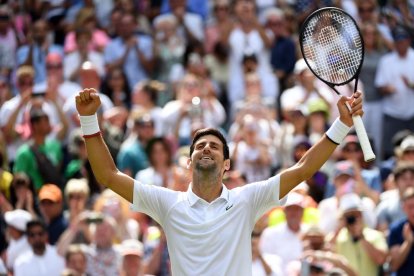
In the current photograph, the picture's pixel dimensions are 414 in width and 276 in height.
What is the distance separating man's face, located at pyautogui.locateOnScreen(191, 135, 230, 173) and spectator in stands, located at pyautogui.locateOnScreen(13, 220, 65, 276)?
543 centimetres

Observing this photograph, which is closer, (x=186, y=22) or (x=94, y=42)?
(x=94, y=42)

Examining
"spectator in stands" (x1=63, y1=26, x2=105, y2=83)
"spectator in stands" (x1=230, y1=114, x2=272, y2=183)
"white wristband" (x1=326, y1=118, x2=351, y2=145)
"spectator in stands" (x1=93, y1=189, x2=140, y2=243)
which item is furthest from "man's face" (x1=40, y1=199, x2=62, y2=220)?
"white wristband" (x1=326, y1=118, x2=351, y2=145)

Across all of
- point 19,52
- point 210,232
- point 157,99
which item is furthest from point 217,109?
point 210,232

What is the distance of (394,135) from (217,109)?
91.4 inches

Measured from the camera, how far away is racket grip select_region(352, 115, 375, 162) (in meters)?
7.93

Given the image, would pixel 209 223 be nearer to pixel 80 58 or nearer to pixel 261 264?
pixel 261 264

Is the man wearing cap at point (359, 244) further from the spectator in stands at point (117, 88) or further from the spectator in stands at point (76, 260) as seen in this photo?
the spectator in stands at point (117, 88)

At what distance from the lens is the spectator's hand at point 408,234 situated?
1247 cm

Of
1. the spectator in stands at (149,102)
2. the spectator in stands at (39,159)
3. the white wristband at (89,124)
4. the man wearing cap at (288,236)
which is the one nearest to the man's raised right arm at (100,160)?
the white wristband at (89,124)

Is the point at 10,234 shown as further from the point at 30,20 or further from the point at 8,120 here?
the point at 30,20


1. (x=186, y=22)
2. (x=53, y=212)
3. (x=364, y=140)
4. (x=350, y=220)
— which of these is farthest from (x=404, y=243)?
(x=186, y=22)

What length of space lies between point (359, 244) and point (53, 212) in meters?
3.53

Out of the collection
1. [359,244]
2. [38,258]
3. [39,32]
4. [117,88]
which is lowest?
[117,88]

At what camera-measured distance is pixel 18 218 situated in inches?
550
